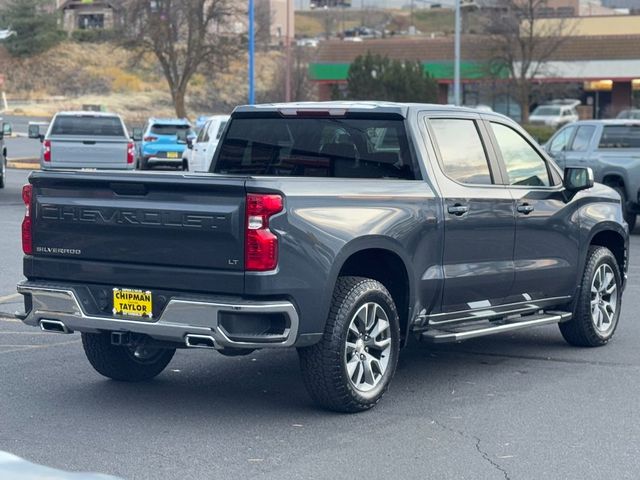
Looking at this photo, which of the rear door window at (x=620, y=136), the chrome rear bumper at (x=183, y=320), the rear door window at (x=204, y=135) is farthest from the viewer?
the rear door window at (x=204, y=135)

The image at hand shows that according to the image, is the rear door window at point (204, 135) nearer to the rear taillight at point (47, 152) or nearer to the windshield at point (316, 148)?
the rear taillight at point (47, 152)

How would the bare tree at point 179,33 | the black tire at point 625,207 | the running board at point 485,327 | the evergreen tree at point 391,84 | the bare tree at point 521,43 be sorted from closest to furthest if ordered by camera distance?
the running board at point 485,327
the black tire at point 625,207
the evergreen tree at point 391,84
the bare tree at point 179,33
the bare tree at point 521,43

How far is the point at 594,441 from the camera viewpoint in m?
7.25

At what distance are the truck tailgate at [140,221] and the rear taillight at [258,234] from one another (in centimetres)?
4

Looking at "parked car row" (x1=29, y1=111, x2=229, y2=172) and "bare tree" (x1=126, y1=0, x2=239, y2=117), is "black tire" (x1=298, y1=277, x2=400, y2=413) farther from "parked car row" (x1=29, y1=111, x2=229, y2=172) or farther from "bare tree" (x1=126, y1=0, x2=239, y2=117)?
"bare tree" (x1=126, y1=0, x2=239, y2=117)

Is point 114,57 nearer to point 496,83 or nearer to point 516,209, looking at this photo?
point 496,83

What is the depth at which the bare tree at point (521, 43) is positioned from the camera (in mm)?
59062

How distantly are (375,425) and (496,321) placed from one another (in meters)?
2.10

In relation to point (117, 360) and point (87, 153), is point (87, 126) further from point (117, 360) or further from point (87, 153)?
point (117, 360)

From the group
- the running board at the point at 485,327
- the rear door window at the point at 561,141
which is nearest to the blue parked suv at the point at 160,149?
the rear door window at the point at 561,141

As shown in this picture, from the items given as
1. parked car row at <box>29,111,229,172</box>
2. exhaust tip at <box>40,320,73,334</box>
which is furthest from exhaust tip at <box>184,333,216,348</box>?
parked car row at <box>29,111,229,172</box>

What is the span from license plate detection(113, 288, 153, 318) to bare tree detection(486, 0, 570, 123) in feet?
172

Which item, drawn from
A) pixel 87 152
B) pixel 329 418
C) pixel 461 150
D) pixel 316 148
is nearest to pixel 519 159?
pixel 461 150

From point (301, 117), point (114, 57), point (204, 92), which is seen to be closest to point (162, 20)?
point (204, 92)
